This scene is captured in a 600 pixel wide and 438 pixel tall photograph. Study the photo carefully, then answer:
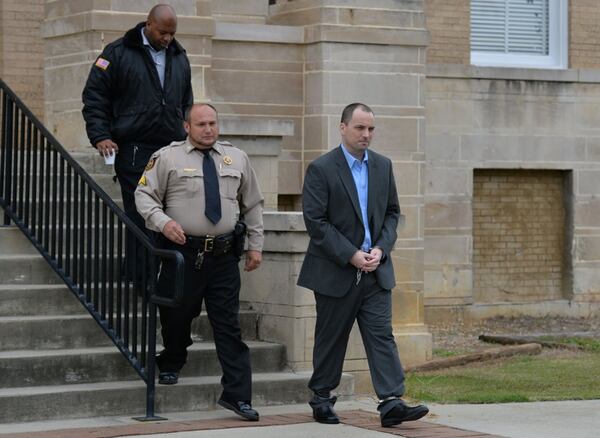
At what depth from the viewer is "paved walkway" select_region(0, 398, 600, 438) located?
9.09 m

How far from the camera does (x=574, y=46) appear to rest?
61.5 ft

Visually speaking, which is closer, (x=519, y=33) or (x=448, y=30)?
(x=448, y=30)

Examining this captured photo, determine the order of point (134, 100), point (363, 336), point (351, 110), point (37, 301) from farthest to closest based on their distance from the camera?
point (134, 100)
point (37, 301)
point (363, 336)
point (351, 110)

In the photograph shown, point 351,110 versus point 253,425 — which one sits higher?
point 351,110

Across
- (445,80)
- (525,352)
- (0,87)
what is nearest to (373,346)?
(0,87)

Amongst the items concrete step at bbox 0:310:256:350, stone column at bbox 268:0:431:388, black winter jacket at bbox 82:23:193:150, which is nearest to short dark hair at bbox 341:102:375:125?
black winter jacket at bbox 82:23:193:150

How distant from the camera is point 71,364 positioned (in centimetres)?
981

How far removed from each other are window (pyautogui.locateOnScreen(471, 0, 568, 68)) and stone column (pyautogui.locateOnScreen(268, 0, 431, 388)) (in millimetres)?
4208

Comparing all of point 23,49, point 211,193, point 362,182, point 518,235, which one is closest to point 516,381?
point 362,182

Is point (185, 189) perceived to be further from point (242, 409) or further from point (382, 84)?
point (382, 84)

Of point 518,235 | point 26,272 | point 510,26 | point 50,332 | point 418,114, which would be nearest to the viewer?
point 50,332

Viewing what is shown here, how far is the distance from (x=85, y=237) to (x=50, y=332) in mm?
1060

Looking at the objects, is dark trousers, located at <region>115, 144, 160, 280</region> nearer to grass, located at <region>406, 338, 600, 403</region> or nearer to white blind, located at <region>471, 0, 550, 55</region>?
grass, located at <region>406, 338, 600, 403</region>

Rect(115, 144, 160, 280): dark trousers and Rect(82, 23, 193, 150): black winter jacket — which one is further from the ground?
Rect(82, 23, 193, 150): black winter jacket
